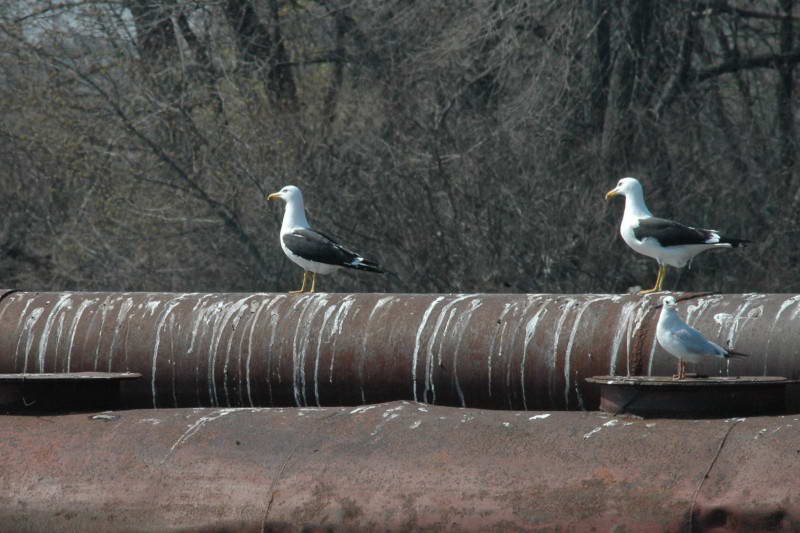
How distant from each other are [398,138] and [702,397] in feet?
31.0

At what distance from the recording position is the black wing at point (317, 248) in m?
8.59

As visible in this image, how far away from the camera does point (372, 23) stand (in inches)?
563

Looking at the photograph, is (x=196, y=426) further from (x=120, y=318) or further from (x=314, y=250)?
(x=314, y=250)

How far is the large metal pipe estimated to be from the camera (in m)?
4.80

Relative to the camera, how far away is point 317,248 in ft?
28.4

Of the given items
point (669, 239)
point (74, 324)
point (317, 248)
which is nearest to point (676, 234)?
Result: point (669, 239)

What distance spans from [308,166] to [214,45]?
2.31 metres

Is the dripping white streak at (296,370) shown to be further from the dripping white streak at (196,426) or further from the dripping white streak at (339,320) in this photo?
the dripping white streak at (196,426)

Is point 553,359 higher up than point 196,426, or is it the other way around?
point 553,359

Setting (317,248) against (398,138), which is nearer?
(317,248)

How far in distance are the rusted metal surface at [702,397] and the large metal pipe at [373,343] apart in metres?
0.48

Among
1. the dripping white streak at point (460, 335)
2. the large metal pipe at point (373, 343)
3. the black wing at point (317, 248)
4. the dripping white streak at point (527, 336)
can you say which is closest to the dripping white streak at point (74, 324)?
the large metal pipe at point (373, 343)

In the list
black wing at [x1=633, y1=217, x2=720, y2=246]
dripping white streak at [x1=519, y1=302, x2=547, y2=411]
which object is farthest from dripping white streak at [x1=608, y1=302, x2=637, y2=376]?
black wing at [x1=633, y1=217, x2=720, y2=246]

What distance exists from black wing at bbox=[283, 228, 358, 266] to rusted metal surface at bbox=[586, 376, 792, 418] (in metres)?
4.45
